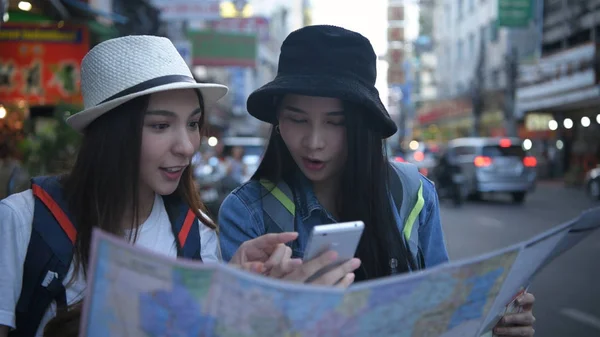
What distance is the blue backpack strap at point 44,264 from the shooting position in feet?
5.41

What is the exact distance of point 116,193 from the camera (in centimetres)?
186

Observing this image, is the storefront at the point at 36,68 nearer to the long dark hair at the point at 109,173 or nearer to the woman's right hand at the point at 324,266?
the long dark hair at the point at 109,173

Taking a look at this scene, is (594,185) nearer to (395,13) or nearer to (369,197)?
(369,197)

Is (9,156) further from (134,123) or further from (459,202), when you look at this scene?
(459,202)

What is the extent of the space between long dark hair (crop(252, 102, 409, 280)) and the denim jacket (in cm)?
5

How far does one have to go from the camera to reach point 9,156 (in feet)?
22.6

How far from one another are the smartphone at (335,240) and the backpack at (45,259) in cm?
69

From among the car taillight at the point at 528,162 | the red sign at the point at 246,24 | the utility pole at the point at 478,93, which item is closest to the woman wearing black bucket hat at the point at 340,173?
the car taillight at the point at 528,162

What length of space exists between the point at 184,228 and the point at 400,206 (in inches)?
24.0

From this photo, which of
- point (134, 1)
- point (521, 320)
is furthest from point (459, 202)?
point (521, 320)

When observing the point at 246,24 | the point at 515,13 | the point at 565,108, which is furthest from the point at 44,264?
the point at 565,108

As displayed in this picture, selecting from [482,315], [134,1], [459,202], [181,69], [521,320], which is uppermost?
[134,1]

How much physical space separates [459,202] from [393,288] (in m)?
16.8

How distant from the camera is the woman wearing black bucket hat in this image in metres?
1.92
